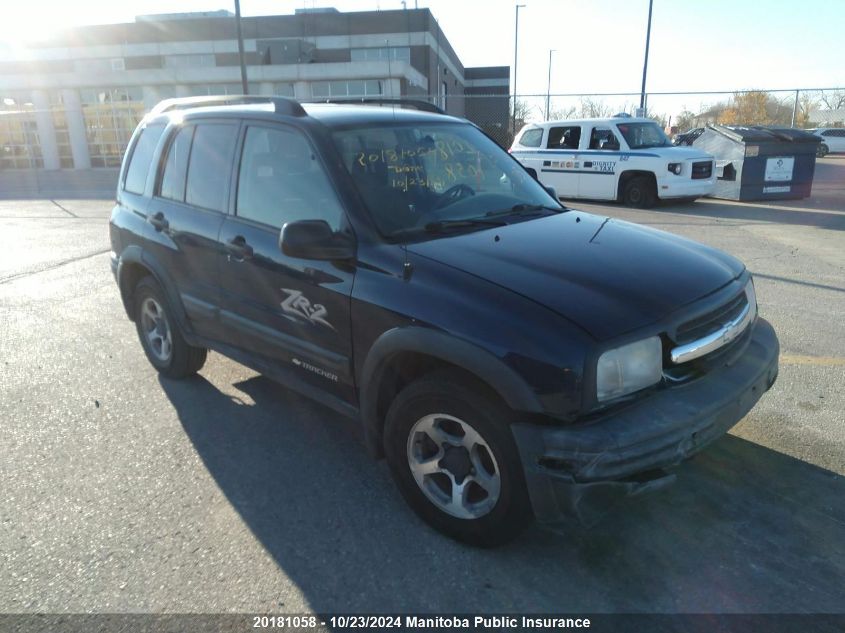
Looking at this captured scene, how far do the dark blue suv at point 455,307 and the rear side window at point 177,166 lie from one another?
0.7 inches

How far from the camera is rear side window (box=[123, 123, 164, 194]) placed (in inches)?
173

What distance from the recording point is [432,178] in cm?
336

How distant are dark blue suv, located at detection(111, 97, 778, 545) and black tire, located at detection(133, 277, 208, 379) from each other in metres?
0.30

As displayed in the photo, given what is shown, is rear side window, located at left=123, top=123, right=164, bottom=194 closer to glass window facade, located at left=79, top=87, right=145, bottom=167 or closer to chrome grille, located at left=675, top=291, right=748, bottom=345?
chrome grille, located at left=675, top=291, right=748, bottom=345

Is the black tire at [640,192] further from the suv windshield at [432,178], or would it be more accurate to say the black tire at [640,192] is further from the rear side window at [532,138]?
the suv windshield at [432,178]

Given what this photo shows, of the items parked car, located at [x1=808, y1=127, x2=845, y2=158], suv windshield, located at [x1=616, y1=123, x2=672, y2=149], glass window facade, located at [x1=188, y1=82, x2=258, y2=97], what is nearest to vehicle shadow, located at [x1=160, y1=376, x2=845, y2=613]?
suv windshield, located at [x1=616, y1=123, x2=672, y2=149]

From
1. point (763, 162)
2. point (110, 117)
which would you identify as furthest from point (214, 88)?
point (763, 162)

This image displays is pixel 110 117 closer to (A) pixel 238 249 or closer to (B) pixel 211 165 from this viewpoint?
(B) pixel 211 165

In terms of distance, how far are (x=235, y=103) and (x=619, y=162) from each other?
10778 mm

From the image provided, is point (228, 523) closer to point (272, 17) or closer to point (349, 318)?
point (349, 318)

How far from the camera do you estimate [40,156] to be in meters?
32.9

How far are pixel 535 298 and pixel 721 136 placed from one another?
14.2 metres

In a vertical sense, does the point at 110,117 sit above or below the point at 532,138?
above

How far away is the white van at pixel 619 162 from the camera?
12875 mm
